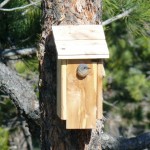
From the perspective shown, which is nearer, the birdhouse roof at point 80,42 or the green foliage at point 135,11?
the birdhouse roof at point 80,42

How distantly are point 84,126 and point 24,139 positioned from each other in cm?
363

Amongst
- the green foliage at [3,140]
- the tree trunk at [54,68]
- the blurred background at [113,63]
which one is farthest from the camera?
the green foliage at [3,140]

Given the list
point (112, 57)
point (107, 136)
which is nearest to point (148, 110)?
point (112, 57)

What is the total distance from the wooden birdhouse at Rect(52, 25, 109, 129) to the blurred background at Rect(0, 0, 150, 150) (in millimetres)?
771

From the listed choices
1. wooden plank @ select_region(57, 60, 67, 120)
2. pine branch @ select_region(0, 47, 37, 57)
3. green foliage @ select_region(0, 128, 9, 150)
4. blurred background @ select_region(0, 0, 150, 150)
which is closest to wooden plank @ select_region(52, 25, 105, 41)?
wooden plank @ select_region(57, 60, 67, 120)

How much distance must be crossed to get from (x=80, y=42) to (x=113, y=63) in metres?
5.20

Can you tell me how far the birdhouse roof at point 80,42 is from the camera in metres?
2.85

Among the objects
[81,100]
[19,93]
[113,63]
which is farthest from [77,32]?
[113,63]

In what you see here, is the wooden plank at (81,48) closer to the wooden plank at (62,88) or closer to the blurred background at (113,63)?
the wooden plank at (62,88)

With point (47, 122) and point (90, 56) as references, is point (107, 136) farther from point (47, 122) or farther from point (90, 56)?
point (90, 56)

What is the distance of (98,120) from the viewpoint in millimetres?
3135

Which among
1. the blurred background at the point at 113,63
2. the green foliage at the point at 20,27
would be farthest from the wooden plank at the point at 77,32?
the green foliage at the point at 20,27

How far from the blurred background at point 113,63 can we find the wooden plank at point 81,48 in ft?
2.59

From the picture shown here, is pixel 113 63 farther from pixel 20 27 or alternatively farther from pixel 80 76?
pixel 80 76
